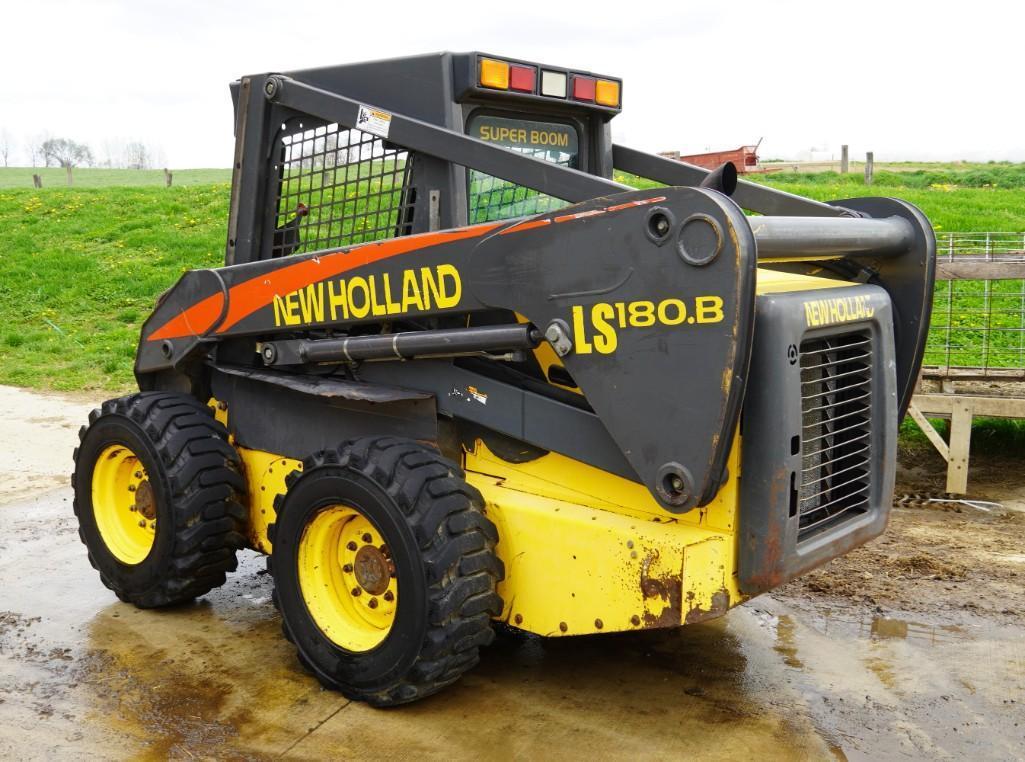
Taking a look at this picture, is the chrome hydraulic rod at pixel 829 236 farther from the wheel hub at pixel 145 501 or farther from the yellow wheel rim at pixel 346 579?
the wheel hub at pixel 145 501

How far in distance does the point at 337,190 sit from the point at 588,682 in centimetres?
224

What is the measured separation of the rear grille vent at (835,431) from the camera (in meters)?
3.70

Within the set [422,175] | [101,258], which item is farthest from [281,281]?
[101,258]

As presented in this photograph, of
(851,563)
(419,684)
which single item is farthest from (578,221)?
(851,563)

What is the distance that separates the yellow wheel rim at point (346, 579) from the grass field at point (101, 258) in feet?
21.8

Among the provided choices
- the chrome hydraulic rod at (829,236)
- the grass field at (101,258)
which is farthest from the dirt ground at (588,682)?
the grass field at (101,258)

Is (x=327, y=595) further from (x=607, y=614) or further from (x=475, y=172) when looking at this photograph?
(x=475, y=172)

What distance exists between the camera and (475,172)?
14.4 ft

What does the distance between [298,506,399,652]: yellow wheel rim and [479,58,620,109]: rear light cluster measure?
1.74 m

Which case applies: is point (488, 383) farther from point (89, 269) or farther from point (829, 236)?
point (89, 269)

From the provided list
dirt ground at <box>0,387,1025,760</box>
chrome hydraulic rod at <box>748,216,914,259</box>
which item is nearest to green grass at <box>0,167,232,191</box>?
dirt ground at <box>0,387,1025,760</box>

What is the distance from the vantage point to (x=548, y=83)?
4.58m

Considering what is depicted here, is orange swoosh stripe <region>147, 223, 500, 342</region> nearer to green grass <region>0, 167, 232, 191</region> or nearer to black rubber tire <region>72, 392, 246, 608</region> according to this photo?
black rubber tire <region>72, 392, 246, 608</region>

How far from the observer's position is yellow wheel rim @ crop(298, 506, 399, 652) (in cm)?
395
